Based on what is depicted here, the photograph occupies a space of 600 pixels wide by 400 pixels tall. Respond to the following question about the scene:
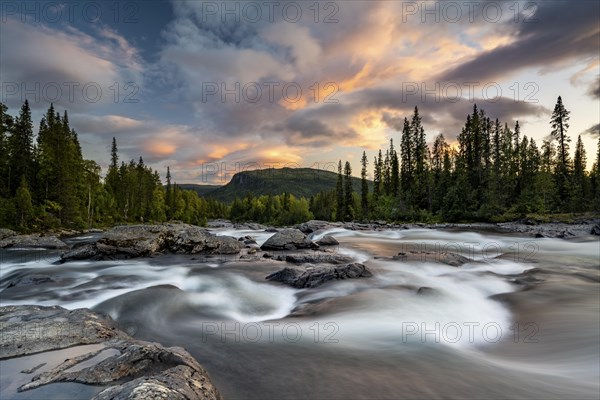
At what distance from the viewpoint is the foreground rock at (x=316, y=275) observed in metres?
11.0

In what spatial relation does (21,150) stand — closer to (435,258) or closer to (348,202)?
(435,258)

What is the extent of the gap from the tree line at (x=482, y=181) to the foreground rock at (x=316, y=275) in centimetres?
4390

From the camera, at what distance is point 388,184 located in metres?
98.4

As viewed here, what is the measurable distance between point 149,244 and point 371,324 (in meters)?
14.2

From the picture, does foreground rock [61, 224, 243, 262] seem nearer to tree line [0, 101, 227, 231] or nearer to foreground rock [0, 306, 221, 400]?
foreground rock [0, 306, 221, 400]

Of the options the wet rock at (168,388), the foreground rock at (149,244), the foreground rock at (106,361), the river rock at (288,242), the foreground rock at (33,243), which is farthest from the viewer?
the foreground rock at (33,243)

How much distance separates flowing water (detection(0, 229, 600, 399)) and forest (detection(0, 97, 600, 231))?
38.6m

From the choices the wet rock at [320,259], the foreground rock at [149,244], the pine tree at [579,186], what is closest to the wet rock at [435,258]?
the wet rock at [320,259]

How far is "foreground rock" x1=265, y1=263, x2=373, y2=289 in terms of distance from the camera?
36.0ft

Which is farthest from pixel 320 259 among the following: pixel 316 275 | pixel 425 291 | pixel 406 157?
pixel 406 157

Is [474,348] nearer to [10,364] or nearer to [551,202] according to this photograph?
[10,364]

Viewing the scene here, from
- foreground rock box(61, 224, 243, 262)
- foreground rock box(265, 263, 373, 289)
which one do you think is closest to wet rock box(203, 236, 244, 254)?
foreground rock box(61, 224, 243, 262)

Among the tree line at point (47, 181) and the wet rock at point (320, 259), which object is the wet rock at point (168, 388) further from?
the tree line at point (47, 181)

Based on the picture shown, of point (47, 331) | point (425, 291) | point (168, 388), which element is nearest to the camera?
point (168, 388)
